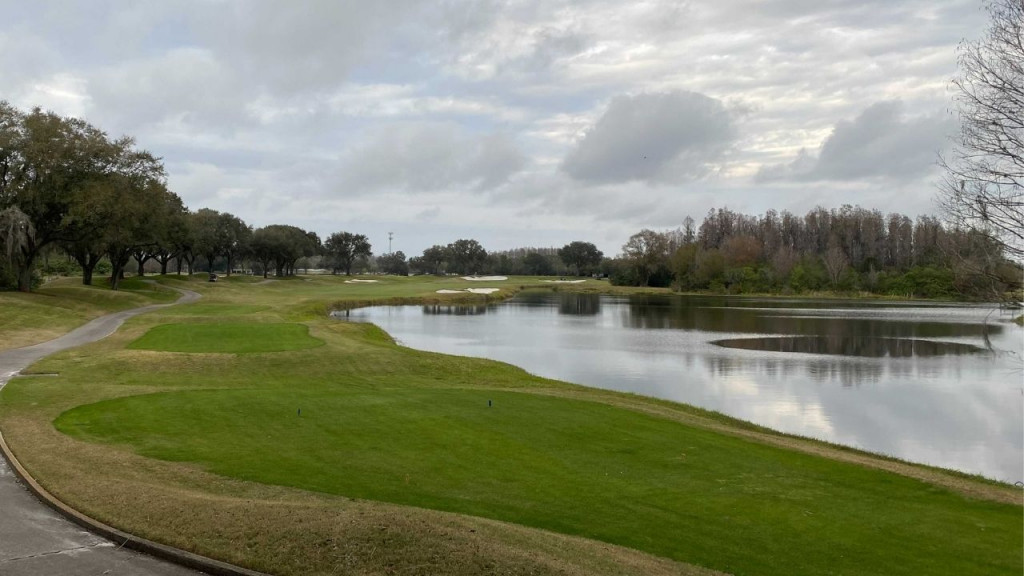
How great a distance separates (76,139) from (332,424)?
4454 centimetres

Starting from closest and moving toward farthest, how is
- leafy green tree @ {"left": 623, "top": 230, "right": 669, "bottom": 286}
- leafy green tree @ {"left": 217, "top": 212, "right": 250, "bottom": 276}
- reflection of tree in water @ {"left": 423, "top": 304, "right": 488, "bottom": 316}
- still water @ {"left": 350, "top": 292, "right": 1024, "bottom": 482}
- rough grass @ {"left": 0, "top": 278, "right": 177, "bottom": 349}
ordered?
1. still water @ {"left": 350, "top": 292, "right": 1024, "bottom": 482}
2. rough grass @ {"left": 0, "top": 278, "right": 177, "bottom": 349}
3. reflection of tree in water @ {"left": 423, "top": 304, "right": 488, "bottom": 316}
4. leafy green tree @ {"left": 217, "top": 212, "right": 250, "bottom": 276}
5. leafy green tree @ {"left": 623, "top": 230, "right": 669, "bottom": 286}

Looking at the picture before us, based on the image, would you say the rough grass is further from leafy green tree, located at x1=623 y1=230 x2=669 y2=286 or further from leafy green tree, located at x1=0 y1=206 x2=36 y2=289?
leafy green tree, located at x1=623 y1=230 x2=669 y2=286

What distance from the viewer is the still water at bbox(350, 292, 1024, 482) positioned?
22578 millimetres

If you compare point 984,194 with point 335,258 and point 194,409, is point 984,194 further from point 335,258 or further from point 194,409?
point 335,258

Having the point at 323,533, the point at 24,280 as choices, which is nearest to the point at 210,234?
the point at 24,280

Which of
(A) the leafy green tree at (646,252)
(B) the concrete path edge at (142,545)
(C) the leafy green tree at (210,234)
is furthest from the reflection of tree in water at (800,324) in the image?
(A) the leafy green tree at (646,252)

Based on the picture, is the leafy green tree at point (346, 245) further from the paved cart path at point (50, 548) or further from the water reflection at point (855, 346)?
the paved cart path at point (50, 548)

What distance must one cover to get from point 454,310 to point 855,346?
44.1 metres

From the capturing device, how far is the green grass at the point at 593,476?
10.9 metres

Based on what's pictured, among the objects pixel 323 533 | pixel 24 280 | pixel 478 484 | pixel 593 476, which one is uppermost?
pixel 24 280

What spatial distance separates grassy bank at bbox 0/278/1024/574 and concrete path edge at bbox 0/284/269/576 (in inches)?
6.6

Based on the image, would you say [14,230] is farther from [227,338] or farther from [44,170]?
[227,338]

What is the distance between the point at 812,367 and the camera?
1419 inches

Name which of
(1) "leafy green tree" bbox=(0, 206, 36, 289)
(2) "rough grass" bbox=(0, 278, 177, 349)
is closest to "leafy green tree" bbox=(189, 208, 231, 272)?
(2) "rough grass" bbox=(0, 278, 177, 349)
